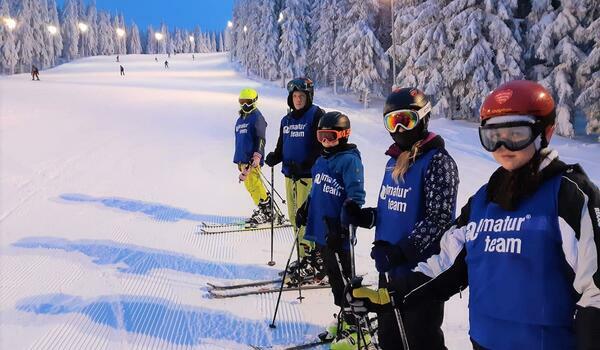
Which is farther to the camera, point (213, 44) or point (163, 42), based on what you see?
point (213, 44)

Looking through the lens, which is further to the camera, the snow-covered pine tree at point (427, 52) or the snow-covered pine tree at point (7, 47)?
the snow-covered pine tree at point (7, 47)

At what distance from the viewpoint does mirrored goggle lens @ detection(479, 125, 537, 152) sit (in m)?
1.99

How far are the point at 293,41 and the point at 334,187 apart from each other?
3958 centimetres

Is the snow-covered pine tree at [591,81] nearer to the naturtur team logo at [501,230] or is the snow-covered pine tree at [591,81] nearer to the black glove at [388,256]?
the black glove at [388,256]

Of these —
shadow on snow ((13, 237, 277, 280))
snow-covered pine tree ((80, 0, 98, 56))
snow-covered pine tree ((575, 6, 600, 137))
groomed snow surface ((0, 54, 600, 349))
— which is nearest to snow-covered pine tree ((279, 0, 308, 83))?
groomed snow surface ((0, 54, 600, 349))

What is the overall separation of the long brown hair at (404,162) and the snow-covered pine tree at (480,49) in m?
18.3

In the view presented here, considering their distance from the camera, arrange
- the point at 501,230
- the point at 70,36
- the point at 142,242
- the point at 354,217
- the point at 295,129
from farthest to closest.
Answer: the point at 70,36
the point at 142,242
the point at 295,129
the point at 354,217
the point at 501,230

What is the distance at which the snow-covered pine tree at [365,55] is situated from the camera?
31031 millimetres

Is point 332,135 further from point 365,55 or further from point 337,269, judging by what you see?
point 365,55

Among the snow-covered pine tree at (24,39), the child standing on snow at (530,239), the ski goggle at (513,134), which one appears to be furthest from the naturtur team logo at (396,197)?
the snow-covered pine tree at (24,39)

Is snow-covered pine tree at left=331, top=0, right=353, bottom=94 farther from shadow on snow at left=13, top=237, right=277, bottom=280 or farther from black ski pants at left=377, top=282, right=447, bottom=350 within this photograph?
black ski pants at left=377, top=282, right=447, bottom=350

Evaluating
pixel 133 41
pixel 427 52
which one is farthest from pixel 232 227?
pixel 133 41

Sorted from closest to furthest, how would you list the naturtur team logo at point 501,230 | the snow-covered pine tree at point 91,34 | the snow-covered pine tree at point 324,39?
the naturtur team logo at point 501,230 → the snow-covered pine tree at point 324,39 → the snow-covered pine tree at point 91,34

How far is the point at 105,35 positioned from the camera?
112 metres
